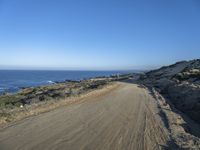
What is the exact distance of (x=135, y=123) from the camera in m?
19.6

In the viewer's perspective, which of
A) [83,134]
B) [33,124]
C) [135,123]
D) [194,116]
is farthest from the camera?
[194,116]

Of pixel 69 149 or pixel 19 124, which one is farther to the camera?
pixel 19 124

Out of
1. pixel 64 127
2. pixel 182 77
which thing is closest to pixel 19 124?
pixel 64 127

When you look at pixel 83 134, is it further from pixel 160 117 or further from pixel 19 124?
pixel 160 117

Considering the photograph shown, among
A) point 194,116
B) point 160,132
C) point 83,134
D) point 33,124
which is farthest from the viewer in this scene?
point 194,116

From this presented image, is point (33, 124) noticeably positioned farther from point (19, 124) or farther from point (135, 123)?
point (135, 123)

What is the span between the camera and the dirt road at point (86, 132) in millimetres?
13641

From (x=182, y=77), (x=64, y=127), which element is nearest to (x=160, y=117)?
(x=64, y=127)

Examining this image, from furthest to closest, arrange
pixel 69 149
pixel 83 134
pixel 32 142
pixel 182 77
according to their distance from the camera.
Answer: pixel 182 77, pixel 83 134, pixel 32 142, pixel 69 149

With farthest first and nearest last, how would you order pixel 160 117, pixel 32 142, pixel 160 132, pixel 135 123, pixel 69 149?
pixel 160 117, pixel 135 123, pixel 160 132, pixel 32 142, pixel 69 149

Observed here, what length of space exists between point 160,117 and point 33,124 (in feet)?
28.7

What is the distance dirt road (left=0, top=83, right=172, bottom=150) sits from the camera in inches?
537

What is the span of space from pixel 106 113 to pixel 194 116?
24.4ft

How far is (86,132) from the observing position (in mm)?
16422
